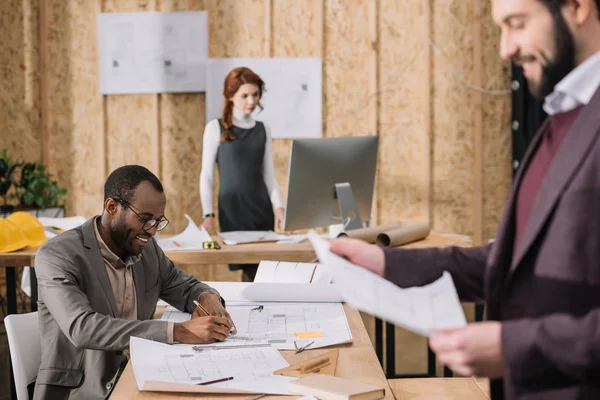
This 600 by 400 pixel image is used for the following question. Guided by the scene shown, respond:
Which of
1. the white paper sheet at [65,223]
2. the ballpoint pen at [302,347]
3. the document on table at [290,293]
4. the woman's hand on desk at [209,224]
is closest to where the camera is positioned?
the ballpoint pen at [302,347]

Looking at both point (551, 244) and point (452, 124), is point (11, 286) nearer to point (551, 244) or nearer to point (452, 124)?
point (551, 244)

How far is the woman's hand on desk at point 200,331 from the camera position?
6.53ft

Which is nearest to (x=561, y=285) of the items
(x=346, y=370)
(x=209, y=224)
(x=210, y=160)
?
(x=346, y=370)

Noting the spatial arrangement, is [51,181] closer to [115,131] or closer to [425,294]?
[115,131]

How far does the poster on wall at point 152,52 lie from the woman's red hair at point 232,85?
1.45 meters

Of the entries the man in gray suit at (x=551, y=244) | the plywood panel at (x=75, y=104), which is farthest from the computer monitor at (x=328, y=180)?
the plywood panel at (x=75, y=104)

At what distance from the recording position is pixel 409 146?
5836 millimetres

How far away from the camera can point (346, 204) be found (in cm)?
362

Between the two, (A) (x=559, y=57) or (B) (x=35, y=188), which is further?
(B) (x=35, y=188)

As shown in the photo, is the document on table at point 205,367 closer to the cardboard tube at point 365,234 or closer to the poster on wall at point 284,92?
the cardboard tube at point 365,234

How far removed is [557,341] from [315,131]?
486 centimetres

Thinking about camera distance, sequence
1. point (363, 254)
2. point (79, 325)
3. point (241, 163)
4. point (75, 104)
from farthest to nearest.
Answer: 1. point (75, 104)
2. point (241, 163)
3. point (79, 325)
4. point (363, 254)

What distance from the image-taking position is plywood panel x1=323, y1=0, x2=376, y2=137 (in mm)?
5746

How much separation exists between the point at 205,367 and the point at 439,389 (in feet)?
2.57
